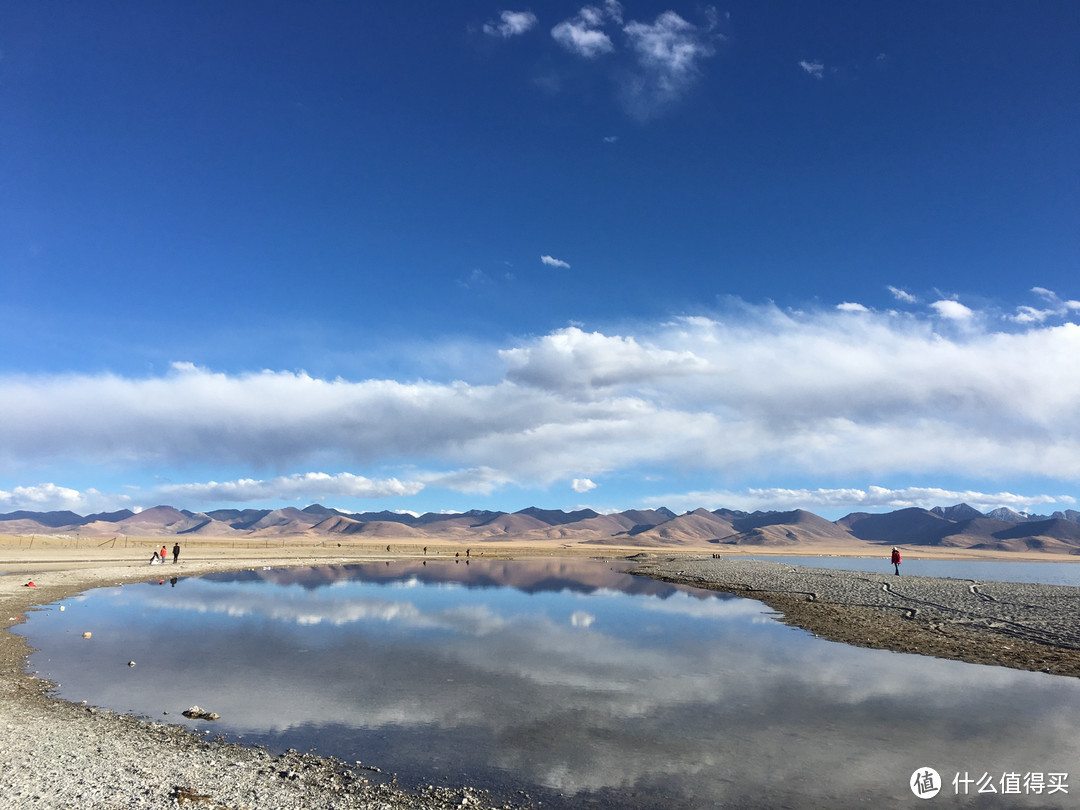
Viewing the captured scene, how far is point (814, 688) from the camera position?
64.5 ft

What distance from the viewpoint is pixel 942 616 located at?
116 ft

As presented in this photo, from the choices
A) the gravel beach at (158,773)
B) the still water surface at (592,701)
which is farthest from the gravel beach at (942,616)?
the gravel beach at (158,773)

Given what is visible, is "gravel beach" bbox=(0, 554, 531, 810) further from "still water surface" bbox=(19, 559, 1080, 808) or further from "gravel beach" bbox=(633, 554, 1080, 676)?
"gravel beach" bbox=(633, 554, 1080, 676)

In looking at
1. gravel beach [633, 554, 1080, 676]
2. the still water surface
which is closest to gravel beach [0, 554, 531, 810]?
the still water surface

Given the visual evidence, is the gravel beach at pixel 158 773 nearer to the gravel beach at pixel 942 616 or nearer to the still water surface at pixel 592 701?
the still water surface at pixel 592 701

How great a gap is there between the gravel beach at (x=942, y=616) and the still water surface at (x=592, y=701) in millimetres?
2617

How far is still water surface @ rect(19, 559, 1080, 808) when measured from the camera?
41.6 feet

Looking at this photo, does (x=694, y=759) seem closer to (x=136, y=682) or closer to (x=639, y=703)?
(x=639, y=703)

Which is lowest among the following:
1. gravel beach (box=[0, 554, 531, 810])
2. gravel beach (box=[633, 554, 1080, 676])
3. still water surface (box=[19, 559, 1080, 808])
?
gravel beach (box=[633, 554, 1080, 676])

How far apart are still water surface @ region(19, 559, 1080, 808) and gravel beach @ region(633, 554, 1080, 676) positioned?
8.59 feet

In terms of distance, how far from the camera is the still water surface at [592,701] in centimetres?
1269

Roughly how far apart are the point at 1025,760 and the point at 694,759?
757 cm

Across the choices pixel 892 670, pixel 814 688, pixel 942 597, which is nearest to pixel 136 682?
pixel 814 688

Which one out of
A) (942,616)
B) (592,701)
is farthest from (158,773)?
(942,616)
